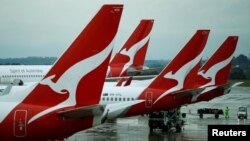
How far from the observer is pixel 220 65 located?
153 ft

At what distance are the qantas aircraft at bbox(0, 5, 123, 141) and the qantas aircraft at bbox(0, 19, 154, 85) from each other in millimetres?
44215

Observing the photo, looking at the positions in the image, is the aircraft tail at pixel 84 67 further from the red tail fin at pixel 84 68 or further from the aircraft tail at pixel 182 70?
the aircraft tail at pixel 182 70

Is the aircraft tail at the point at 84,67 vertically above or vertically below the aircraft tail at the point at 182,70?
below

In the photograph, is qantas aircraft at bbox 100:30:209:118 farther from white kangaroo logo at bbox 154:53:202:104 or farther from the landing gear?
the landing gear

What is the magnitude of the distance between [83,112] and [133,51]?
155ft

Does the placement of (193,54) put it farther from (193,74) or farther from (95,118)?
(95,118)

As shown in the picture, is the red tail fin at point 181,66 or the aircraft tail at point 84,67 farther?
the red tail fin at point 181,66

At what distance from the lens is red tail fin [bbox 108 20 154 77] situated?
207ft

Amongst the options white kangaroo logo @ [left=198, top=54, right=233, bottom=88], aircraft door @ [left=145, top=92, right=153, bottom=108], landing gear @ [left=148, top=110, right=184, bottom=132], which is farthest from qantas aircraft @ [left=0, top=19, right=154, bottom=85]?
aircraft door @ [left=145, top=92, right=153, bottom=108]

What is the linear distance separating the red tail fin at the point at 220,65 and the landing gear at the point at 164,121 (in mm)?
7180

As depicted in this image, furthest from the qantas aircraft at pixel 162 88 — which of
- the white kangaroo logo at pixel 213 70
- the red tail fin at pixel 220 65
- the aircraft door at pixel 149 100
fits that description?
the white kangaroo logo at pixel 213 70

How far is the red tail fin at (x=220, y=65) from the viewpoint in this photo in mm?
46219

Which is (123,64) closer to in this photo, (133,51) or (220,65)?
(133,51)

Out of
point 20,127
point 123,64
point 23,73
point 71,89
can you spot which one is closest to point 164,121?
point 71,89
